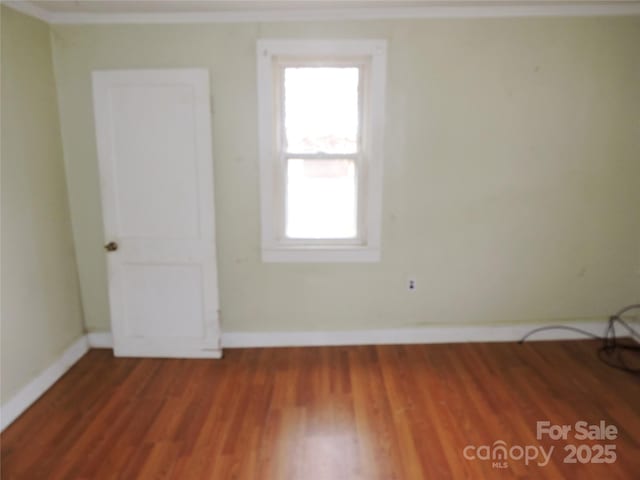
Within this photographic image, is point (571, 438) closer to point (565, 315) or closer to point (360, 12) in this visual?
point (565, 315)

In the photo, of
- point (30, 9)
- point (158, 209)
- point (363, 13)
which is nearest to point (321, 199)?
point (158, 209)

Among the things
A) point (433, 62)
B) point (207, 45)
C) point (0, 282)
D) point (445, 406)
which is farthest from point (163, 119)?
point (445, 406)

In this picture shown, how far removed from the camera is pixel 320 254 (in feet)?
11.1

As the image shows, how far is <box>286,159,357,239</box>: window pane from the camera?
3336mm

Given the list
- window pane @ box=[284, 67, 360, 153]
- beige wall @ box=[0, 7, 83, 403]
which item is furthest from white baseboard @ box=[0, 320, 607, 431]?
window pane @ box=[284, 67, 360, 153]

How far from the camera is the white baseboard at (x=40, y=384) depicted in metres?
2.63

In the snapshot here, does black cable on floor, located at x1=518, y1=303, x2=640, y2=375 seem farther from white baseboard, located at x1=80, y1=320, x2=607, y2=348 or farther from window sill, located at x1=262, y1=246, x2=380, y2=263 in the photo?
window sill, located at x1=262, y1=246, x2=380, y2=263

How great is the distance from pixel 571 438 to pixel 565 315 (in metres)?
1.31

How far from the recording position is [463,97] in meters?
3.18

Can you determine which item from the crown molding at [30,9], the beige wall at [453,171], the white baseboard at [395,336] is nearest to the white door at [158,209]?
the beige wall at [453,171]

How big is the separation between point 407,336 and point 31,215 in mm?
2752

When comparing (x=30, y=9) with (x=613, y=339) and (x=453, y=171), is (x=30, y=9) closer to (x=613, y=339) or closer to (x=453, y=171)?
(x=453, y=171)

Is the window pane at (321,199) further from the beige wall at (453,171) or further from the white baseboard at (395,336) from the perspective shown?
the white baseboard at (395,336)

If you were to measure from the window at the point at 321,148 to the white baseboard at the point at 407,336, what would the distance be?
610 mm
